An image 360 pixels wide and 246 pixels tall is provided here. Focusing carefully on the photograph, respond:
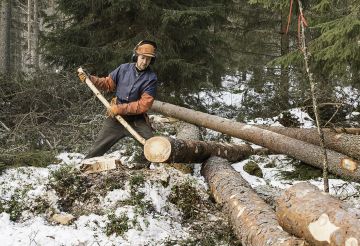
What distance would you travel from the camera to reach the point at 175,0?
1155 cm

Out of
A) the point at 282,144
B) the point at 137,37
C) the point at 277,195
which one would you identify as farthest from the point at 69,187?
the point at 137,37

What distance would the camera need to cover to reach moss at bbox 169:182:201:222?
5.00m

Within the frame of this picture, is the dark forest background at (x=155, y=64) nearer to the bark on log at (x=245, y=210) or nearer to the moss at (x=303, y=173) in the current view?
the moss at (x=303, y=173)

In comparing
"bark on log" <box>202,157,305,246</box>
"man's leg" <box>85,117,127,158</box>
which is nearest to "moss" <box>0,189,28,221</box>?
"man's leg" <box>85,117,127,158</box>

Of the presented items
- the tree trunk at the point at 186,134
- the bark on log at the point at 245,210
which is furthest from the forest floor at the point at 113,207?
the tree trunk at the point at 186,134

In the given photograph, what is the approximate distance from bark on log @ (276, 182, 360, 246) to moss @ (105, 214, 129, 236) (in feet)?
5.70

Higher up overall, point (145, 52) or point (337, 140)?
point (145, 52)

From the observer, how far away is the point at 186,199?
205 inches

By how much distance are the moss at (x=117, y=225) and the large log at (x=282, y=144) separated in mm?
3617

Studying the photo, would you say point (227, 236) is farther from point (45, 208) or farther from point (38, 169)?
point (38, 169)

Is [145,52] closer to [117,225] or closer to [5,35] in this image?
[117,225]

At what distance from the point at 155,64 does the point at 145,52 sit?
4987 mm

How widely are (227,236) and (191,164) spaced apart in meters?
2.49

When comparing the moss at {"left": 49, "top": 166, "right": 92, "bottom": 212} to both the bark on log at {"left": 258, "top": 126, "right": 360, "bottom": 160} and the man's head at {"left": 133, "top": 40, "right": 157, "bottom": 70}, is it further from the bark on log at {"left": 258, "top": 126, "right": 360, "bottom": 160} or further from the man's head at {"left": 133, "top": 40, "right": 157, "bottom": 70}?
the bark on log at {"left": 258, "top": 126, "right": 360, "bottom": 160}
